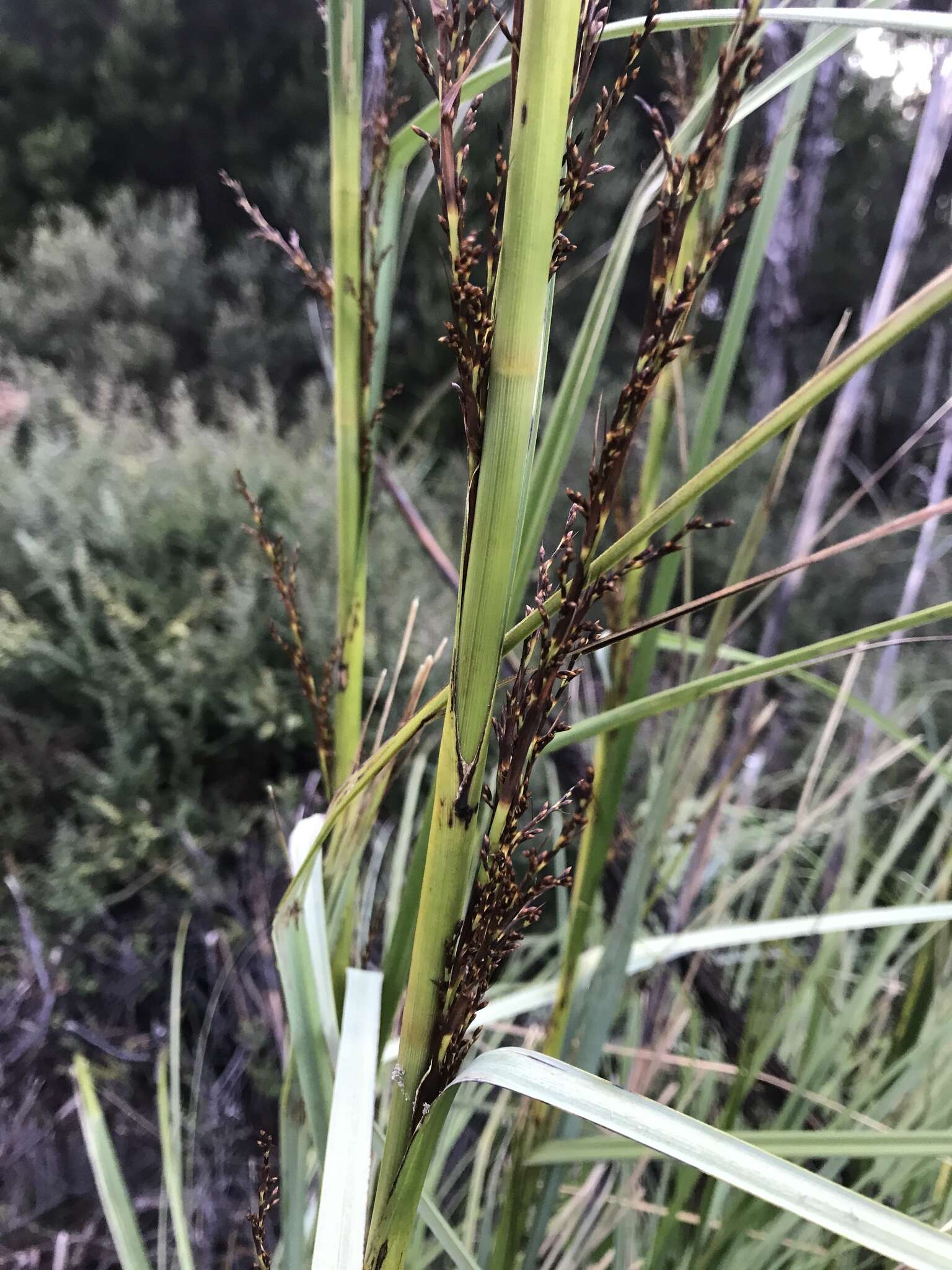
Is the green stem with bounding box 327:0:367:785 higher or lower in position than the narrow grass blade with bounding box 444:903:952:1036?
higher

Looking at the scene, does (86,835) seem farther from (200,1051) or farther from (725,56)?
(725,56)

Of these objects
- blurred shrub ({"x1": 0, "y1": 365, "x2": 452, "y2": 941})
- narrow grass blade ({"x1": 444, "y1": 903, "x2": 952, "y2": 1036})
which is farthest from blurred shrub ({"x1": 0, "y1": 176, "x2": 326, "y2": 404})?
narrow grass blade ({"x1": 444, "y1": 903, "x2": 952, "y2": 1036})

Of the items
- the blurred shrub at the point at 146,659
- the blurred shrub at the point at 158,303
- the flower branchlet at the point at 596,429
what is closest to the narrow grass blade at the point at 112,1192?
the flower branchlet at the point at 596,429

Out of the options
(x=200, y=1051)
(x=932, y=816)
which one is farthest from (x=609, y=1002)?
(x=932, y=816)

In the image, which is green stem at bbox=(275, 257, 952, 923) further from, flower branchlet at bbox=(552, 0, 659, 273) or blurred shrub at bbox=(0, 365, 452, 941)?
blurred shrub at bbox=(0, 365, 452, 941)

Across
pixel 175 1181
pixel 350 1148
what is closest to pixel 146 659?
pixel 175 1181

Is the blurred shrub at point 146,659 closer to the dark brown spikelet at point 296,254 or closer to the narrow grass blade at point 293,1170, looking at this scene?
the narrow grass blade at point 293,1170
